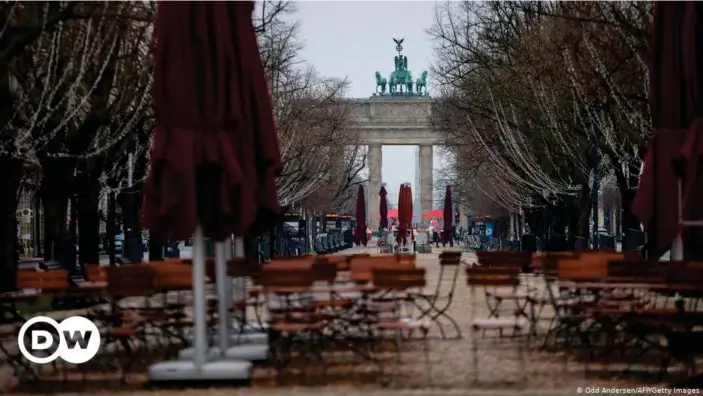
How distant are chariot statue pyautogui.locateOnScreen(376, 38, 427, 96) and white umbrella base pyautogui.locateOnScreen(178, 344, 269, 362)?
3944 inches

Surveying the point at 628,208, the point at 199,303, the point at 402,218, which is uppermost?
the point at 402,218

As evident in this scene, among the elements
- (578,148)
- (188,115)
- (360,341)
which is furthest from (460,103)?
(188,115)

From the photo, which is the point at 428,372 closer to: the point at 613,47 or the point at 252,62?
the point at 252,62

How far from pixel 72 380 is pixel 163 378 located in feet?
4.13

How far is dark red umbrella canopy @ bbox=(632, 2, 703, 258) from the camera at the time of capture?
11898mm

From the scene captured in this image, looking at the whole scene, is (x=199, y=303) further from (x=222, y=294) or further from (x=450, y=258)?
(x=450, y=258)

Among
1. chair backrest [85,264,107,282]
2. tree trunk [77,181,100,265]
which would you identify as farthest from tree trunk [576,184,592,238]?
chair backrest [85,264,107,282]

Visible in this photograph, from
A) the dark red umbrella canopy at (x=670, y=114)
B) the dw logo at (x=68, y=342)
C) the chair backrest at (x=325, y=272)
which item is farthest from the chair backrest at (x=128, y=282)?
the dark red umbrella canopy at (x=670, y=114)

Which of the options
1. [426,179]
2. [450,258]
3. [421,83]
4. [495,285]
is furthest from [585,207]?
[426,179]

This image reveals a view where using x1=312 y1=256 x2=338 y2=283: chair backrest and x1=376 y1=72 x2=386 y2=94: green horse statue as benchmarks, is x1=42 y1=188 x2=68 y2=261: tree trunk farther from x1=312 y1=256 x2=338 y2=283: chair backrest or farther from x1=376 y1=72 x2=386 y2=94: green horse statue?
x1=376 y1=72 x2=386 y2=94: green horse statue

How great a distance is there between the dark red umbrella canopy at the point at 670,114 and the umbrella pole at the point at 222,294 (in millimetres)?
4081

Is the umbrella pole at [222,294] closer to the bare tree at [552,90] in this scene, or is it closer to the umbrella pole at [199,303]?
the umbrella pole at [199,303]

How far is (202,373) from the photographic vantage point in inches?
422

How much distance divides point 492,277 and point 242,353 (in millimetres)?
3034
